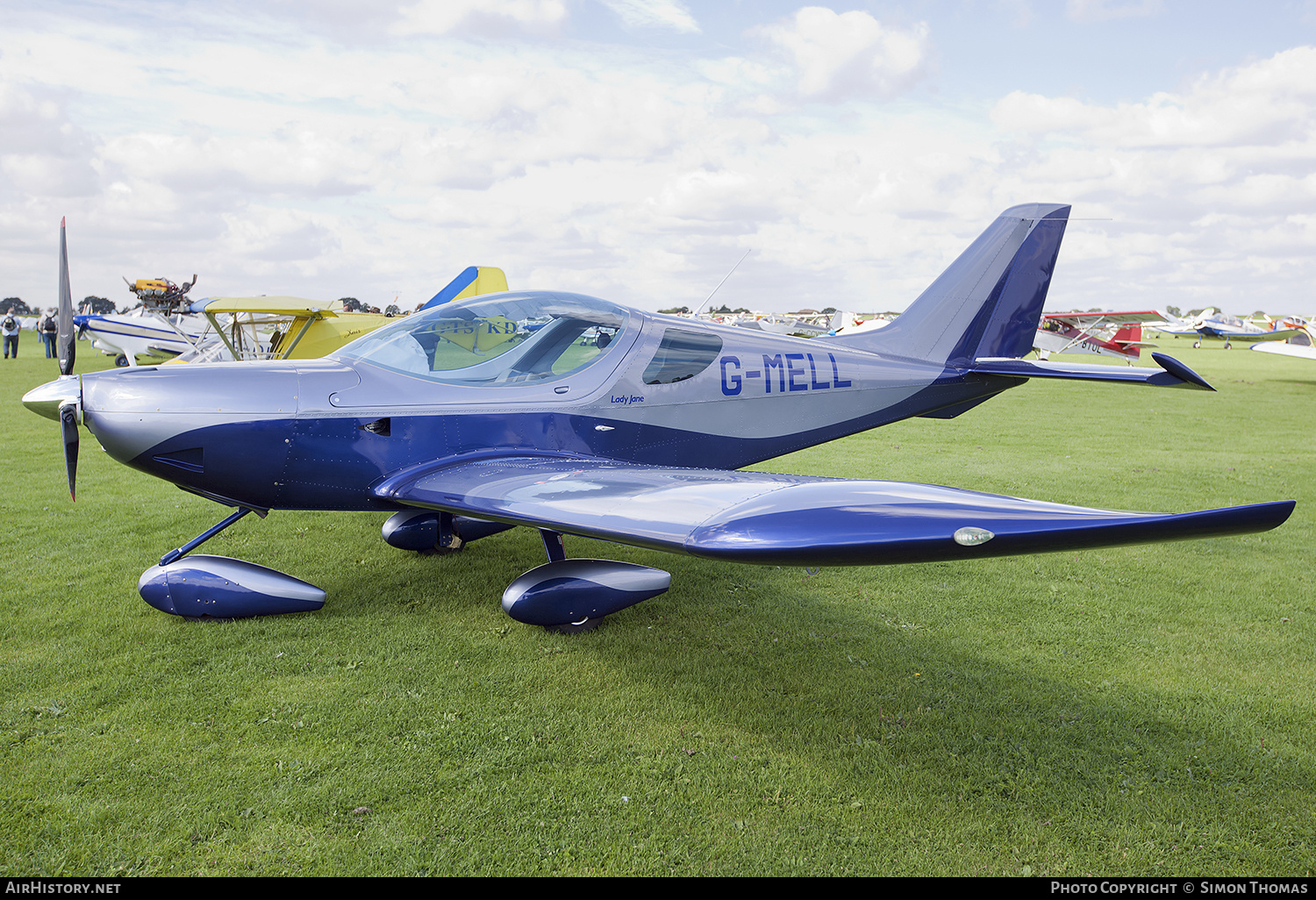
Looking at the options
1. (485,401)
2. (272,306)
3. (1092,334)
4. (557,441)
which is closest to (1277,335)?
(1092,334)

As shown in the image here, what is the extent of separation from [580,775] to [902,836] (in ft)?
4.03

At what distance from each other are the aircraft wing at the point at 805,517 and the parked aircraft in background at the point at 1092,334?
2862 centimetres

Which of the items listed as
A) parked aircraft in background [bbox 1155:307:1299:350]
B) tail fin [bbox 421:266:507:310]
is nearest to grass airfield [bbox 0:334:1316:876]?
tail fin [bbox 421:266:507:310]

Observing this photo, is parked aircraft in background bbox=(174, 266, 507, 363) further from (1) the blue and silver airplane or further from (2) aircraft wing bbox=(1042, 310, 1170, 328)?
(2) aircraft wing bbox=(1042, 310, 1170, 328)

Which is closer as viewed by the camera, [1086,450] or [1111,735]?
[1111,735]

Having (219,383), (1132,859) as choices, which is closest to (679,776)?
(1132,859)

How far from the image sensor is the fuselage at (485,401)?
4.06m

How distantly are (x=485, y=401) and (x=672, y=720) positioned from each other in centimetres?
221

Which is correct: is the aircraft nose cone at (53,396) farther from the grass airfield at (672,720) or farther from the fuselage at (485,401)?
the grass airfield at (672,720)

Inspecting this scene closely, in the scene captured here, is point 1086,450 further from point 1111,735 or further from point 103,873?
point 103,873

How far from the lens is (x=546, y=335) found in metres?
4.77

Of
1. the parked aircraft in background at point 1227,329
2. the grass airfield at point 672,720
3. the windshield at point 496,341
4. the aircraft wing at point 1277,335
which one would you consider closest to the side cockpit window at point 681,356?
the windshield at point 496,341

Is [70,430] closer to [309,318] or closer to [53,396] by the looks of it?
[53,396]

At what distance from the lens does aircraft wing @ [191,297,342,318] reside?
14195 millimetres
